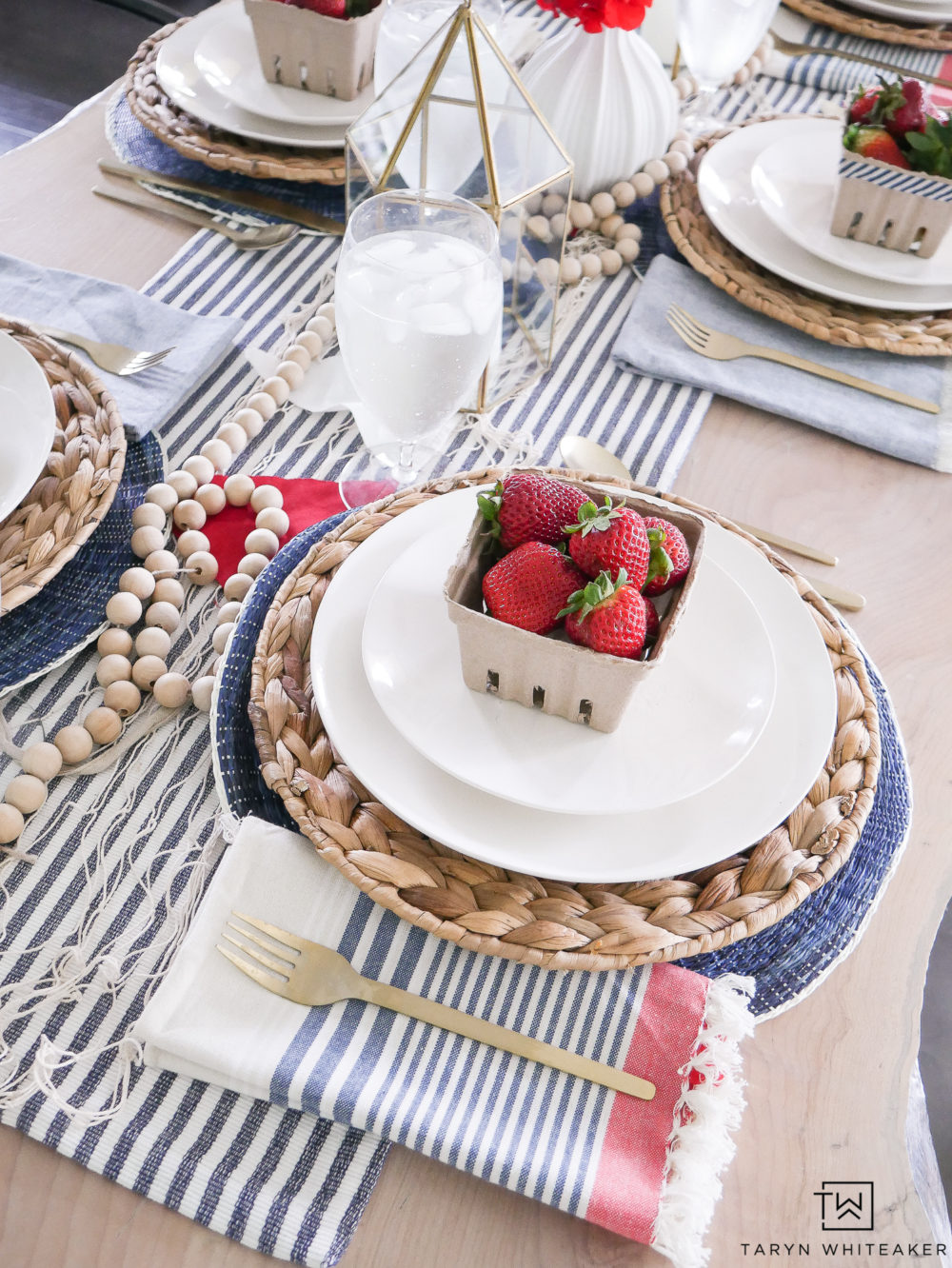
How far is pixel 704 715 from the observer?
1.80 feet

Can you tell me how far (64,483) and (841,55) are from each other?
1.25m

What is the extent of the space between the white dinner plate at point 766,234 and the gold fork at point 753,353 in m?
0.07

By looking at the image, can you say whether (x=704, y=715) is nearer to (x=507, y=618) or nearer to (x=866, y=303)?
(x=507, y=618)

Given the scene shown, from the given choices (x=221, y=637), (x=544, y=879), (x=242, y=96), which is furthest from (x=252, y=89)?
(x=544, y=879)

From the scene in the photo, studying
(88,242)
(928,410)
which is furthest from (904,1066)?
(88,242)

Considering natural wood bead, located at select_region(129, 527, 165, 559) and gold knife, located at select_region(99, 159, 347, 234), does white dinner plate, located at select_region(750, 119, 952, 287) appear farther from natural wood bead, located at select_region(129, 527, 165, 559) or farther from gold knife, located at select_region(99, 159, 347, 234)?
natural wood bead, located at select_region(129, 527, 165, 559)

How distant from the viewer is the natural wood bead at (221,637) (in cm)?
67

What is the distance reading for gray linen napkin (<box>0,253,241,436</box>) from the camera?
84 cm

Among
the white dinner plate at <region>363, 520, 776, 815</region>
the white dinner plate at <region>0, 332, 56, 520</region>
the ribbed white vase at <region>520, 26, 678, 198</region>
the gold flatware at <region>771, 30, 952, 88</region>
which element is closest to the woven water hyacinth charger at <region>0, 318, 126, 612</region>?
the white dinner plate at <region>0, 332, 56, 520</region>

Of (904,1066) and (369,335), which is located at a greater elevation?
(369,335)

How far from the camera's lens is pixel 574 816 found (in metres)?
0.53

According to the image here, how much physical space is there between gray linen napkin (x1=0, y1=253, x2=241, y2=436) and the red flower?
438 millimetres

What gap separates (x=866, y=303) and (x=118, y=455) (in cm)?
68

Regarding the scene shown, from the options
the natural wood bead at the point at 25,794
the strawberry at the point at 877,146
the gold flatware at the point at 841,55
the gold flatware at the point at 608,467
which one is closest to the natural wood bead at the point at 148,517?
the natural wood bead at the point at 25,794
